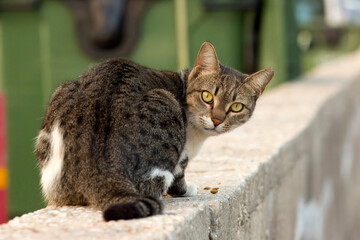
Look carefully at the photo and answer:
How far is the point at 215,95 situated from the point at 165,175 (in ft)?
1.73

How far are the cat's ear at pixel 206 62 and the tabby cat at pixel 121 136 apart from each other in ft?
0.29

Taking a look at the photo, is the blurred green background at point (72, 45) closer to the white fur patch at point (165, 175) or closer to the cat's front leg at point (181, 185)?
the cat's front leg at point (181, 185)

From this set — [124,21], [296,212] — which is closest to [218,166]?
[296,212]

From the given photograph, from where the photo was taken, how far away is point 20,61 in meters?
7.23

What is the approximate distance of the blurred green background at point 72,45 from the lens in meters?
7.00

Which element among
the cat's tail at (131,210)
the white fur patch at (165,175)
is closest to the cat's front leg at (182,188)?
the white fur patch at (165,175)

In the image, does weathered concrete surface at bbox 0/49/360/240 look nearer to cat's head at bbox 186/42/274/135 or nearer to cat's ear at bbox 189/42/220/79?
cat's head at bbox 186/42/274/135

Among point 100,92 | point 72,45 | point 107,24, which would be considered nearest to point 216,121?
point 100,92

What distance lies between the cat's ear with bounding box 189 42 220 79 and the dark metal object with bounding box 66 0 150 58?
3706mm

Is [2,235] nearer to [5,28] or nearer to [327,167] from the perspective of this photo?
[327,167]

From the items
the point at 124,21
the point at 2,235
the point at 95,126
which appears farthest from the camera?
the point at 124,21

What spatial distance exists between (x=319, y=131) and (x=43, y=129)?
2966mm

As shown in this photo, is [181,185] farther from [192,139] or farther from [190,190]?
[192,139]

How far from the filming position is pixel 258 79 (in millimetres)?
3309
